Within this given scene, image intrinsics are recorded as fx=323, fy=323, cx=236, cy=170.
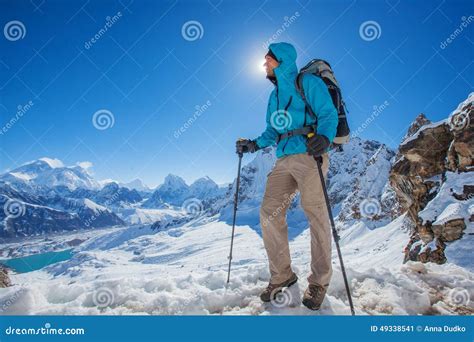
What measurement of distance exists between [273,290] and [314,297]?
0.53 m

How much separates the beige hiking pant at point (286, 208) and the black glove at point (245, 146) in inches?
25.8

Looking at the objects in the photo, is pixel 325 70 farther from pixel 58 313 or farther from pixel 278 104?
pixel 58 313

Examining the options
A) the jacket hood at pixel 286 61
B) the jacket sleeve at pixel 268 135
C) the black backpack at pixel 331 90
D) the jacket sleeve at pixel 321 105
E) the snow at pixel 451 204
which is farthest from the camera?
the snow at pixel 451 204

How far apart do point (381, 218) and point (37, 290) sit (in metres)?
124

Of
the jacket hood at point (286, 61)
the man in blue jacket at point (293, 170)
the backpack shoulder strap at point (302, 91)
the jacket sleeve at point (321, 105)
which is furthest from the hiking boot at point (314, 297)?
the jacket hood at point (286, 61)

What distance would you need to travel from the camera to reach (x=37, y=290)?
3973 mm

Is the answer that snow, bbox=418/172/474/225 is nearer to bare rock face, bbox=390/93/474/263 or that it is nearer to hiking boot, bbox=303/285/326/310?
bare rock face, bbox=390/93/474/263

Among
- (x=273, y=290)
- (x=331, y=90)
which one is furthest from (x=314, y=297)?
(x=331, y=90)

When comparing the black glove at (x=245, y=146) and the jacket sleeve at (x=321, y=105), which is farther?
the black glove at (x=245, y=146)

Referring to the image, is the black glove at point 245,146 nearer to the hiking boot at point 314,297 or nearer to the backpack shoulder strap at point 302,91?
the backpack shoulder strap at point 302,91

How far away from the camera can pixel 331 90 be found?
3740mm

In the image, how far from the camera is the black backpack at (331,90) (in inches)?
147
